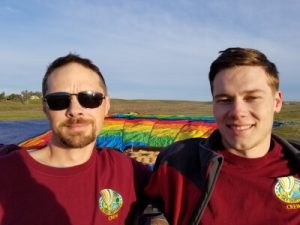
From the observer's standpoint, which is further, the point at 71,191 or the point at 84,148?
the point at 84,148

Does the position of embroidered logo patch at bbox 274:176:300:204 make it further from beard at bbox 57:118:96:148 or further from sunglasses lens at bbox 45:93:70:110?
sunglasses lens at bbox 45:93:70:110

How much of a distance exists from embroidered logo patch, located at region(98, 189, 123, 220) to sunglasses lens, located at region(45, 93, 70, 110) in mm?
593

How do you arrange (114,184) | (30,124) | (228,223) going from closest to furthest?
(228,223) → (114,184) → (30,124)

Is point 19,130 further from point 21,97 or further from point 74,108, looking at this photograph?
point 21,97

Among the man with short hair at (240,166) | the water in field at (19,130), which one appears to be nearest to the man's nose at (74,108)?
the man with short hair at (240,166)

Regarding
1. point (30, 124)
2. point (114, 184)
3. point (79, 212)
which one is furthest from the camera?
point (30, 124)

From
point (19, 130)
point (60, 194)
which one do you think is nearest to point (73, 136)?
point (60, 194)

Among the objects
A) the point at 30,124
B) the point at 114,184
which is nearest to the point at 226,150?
the point at 114,184

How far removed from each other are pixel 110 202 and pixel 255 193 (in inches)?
34.0

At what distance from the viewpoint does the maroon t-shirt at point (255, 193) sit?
232 cm

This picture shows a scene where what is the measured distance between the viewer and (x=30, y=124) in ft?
41.8

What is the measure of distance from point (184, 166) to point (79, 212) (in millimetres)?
685

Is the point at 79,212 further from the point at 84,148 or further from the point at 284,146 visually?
the point at 284,146

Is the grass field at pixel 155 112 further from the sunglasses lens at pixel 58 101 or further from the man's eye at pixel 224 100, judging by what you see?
the sunglasses lens at pixel 58 101
